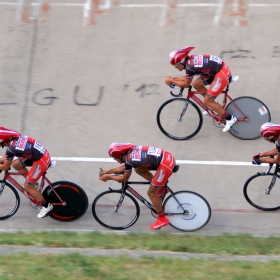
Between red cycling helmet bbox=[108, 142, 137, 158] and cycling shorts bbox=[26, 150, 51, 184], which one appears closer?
red cycling helmet bbox=[108, 142, 137, 158]

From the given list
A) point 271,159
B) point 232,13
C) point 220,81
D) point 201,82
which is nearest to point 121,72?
point 201,82

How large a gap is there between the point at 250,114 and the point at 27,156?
13.6ft

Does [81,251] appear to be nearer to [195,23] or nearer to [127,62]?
[127,62]

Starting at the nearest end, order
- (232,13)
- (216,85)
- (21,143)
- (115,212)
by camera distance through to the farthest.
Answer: (21,143)
(115,212)
(216,85)
(232,13)

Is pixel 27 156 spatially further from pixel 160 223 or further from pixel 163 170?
pixel 160 223

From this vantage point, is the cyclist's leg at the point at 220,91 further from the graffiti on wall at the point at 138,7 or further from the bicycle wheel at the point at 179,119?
the graffiti on wall at the point at 138,7

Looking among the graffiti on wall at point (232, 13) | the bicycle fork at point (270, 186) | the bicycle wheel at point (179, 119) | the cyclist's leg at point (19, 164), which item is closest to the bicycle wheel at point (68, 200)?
the cyclist's leg at point (19, 164)

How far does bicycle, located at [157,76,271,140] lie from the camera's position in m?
9.80

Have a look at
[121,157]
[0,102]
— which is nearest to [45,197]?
[121,157]

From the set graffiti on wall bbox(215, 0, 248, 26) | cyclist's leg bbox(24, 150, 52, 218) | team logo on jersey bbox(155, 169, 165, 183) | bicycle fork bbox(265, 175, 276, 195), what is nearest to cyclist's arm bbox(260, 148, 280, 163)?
bicycle fork bbox(265, 175, 276, 195)

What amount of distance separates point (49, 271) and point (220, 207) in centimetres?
367

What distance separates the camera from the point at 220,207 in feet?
28.5

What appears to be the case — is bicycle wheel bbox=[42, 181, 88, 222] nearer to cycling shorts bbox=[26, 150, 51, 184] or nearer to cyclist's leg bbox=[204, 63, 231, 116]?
cycling shorts bbox=[26, 150, 51, 184]

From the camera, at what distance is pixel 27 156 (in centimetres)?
783
